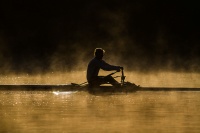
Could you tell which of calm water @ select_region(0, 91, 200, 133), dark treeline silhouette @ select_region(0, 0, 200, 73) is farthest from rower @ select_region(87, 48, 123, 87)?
dark treeline silhouette @ select_region(0, 0, 200, 73)

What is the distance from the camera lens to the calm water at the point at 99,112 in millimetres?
18141

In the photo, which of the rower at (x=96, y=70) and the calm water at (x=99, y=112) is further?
the rower at (x=96, y=70)

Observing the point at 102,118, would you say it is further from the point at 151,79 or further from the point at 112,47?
the point at 112,47

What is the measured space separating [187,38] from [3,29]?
61.1 ft

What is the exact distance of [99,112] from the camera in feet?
70.2

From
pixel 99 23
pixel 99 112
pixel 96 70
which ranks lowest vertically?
pixel 99 112

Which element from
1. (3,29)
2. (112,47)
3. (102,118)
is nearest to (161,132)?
(102,118)

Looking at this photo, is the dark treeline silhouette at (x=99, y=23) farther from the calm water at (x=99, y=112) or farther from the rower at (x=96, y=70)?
the calm water at (x=99, y=112)

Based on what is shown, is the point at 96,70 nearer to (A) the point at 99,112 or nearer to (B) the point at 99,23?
(A) the point at 99,112

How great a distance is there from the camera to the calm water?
18.1 meters

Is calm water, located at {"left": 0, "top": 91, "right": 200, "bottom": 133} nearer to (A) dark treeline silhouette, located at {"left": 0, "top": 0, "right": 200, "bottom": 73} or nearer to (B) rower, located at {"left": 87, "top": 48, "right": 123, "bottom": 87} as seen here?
(B) rower, located at {"left": 87, "top": 48, "right": 123, "bottom": 87}

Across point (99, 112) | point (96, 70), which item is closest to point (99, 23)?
point (96, 70)

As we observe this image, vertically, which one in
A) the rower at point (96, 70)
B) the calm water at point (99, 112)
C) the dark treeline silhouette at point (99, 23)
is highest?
the dark treeline silhouette at point (99, 23)

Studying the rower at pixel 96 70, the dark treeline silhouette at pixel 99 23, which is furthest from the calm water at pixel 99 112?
the dark treeline silhouette at pixel 99 23
